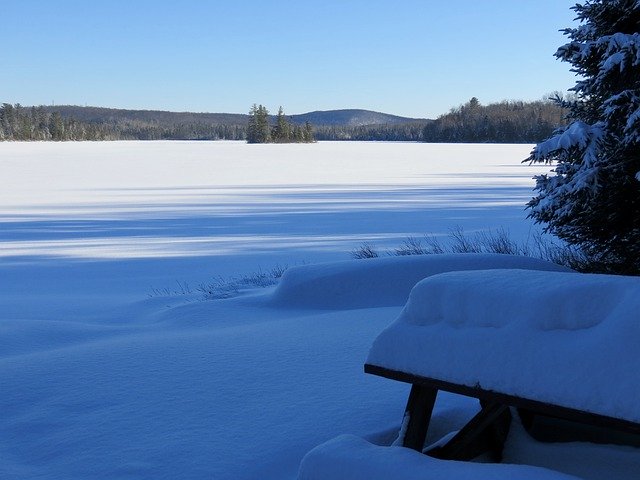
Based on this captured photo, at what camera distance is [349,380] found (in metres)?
4.16

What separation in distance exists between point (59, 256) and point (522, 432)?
11.3 m

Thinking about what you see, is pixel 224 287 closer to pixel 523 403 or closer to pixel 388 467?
pixel 388 467

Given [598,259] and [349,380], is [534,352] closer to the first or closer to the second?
[349,380]

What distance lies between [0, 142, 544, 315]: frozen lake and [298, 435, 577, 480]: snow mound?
646cm

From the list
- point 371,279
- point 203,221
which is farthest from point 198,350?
point 203,221

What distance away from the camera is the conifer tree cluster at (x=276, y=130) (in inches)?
3851

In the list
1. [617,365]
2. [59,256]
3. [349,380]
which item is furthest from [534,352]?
[59,256]

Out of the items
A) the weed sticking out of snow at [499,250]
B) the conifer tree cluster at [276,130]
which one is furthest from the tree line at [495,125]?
the weed sticking out of snow at [499,250]

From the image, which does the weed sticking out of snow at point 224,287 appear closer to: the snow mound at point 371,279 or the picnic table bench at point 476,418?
the snow mound at point 371,279

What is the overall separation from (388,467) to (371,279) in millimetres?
5097

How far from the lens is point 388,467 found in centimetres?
255

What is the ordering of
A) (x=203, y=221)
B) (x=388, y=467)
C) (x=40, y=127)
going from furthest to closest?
(x=40, y=127)
(x=203, y=221)
(x=388, y=467)

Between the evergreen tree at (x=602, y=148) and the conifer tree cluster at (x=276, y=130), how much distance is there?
91.6 m

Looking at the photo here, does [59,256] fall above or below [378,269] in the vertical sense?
below
